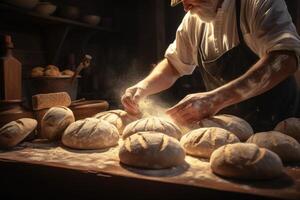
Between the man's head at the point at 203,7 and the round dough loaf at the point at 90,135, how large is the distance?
3.29 ft

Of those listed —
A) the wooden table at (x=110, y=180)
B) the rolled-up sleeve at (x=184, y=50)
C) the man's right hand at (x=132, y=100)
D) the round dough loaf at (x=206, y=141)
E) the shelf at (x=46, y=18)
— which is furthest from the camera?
the shelf at (x=46, y=18)

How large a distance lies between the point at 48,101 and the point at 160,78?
1028 millimetres

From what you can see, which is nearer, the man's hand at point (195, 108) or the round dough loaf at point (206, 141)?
the round dough loaf at point (206, 141)

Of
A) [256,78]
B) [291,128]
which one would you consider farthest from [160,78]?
[291,128]

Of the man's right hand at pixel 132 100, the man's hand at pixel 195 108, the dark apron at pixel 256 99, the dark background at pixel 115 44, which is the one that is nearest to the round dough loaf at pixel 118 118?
the man's right hand at pixel 132 100

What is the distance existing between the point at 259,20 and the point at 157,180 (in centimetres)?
130

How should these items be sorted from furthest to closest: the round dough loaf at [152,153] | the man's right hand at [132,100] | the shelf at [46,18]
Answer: the shelf at [46,18]
the man's right hand at [132,100]
the round dough loaf at [152,153]

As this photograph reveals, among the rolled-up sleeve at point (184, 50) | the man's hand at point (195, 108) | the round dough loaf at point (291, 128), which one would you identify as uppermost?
the rolled-up sleeve at point (184, 50)

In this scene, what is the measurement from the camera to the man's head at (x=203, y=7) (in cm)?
210

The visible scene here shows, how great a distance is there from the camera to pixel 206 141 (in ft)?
4.90

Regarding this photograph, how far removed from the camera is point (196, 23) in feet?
8.25

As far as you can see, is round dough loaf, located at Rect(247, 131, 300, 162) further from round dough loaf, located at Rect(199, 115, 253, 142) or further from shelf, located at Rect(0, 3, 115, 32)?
shelf, located at Rect(0, 3, 115, 32)

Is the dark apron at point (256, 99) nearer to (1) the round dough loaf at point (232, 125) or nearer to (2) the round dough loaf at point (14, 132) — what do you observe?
(1) the round dough loaf at point (232, 125)

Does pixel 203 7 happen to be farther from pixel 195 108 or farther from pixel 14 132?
pixel 14 132
